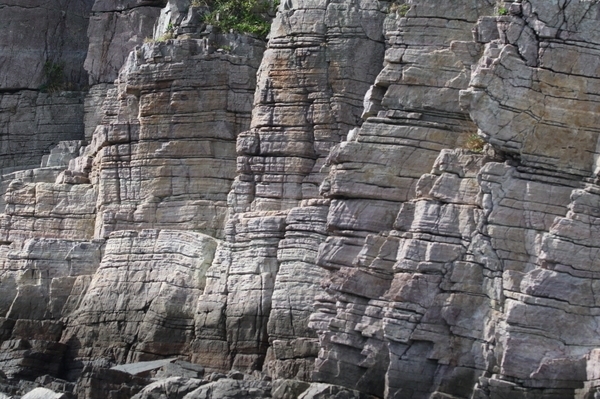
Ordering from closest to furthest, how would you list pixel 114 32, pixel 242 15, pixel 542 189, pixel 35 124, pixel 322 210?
Result: pixel 542 189
pixel 322 210
pixel 242 15
pixel 114 32
pixel 35 124

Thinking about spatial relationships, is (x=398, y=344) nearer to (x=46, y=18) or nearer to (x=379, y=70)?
(x=379, y=70)

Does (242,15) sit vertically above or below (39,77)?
below

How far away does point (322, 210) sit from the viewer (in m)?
43.4

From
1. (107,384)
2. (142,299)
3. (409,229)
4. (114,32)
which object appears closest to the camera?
(409,229)

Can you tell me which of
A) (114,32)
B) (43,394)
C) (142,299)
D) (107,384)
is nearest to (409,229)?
(107,384)

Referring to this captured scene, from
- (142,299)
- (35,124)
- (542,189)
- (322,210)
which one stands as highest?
(35,124)

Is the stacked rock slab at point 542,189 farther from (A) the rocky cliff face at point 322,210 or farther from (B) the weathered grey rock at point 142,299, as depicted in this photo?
(B) the weathered grey rock at point 142,299

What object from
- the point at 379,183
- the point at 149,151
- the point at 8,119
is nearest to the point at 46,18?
the point at 8,119

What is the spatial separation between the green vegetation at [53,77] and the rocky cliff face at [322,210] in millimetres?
1605

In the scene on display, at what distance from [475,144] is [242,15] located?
10330mm

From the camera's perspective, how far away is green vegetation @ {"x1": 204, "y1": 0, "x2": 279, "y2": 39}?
160 ft

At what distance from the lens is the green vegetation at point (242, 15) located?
4875cm

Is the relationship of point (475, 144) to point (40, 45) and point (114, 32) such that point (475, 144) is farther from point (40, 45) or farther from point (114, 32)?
point (40, 45)

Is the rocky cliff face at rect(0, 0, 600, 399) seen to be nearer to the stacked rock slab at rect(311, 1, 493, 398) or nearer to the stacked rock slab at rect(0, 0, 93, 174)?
the stacked rock slab at rect(311, 1, 493, 398)
